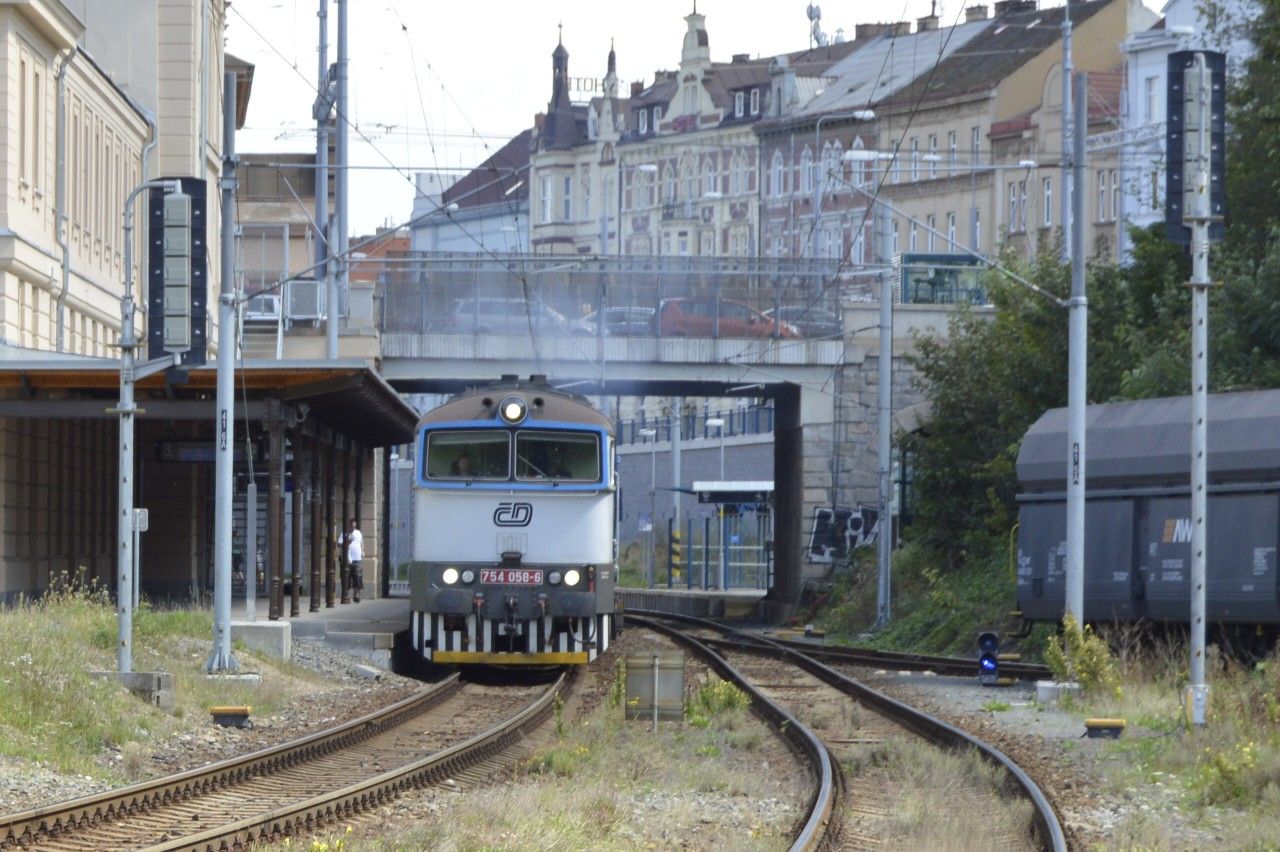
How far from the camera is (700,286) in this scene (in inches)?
1790

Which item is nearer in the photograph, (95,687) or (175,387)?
(95,687)

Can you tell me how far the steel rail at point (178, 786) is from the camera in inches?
487

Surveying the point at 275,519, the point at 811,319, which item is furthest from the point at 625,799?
the point at 811,319

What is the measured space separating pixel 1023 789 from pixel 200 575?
104 ft

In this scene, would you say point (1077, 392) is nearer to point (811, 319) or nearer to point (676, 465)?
point (811, 319)

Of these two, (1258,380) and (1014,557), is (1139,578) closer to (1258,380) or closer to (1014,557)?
(1258,380)

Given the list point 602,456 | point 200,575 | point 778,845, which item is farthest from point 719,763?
point 200,575

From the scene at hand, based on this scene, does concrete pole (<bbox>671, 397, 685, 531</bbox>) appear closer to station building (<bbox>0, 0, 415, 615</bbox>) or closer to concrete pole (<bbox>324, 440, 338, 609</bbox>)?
station building (<bbox>0, 0, 415, 615</bbox>)

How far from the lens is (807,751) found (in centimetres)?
1758

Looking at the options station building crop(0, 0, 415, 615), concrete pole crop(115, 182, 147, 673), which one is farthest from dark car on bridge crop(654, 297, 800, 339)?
concrete pole crop(115, 182, 147, 673)

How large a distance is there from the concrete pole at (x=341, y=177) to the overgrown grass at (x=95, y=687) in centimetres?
1330

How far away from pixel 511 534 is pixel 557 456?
1112 millimetres

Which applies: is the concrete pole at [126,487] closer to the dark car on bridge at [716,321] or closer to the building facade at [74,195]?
the building facade at [74,195]

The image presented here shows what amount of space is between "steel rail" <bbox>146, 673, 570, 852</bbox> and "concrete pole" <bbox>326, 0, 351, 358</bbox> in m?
21.4
